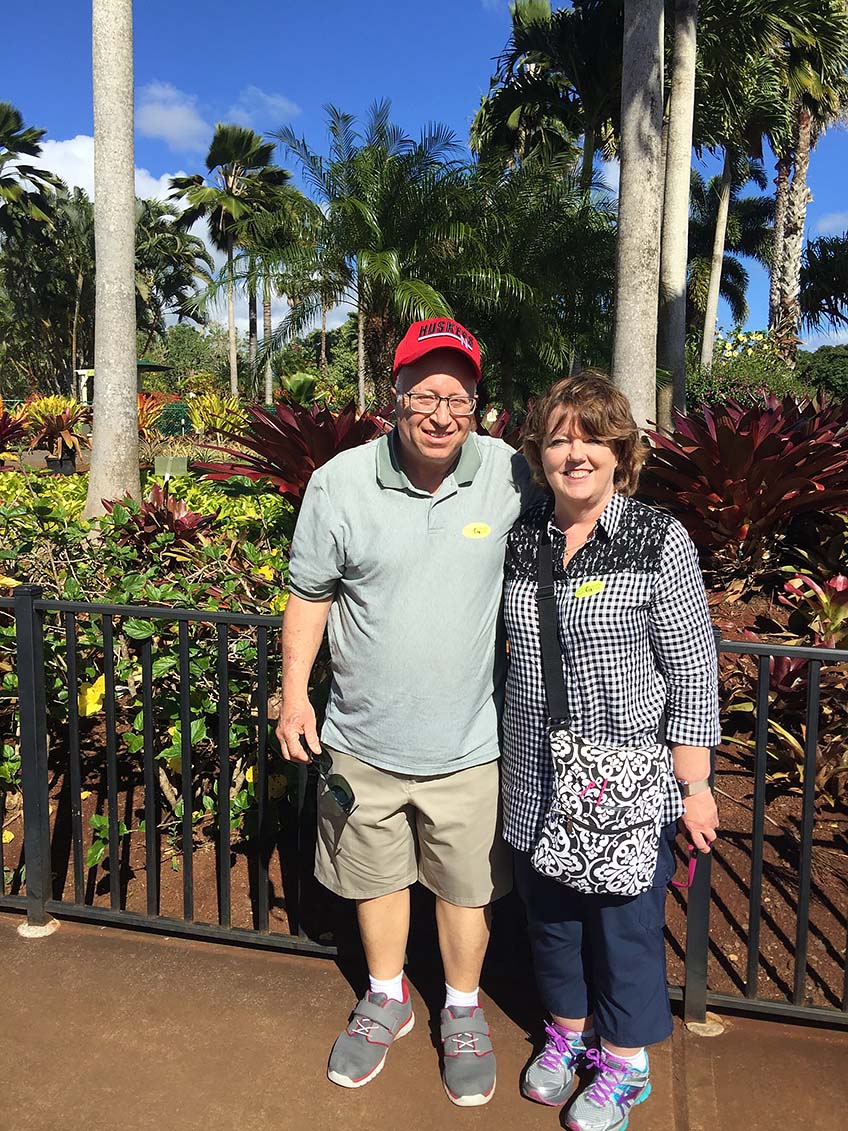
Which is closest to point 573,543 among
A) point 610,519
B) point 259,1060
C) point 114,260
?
point 610,519

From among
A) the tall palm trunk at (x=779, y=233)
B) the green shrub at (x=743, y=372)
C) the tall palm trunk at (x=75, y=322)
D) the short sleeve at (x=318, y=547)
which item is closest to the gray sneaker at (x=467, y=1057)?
the short sleeve at (x=318, y=547)

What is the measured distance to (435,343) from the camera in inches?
87.4

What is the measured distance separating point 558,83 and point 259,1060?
1981cm

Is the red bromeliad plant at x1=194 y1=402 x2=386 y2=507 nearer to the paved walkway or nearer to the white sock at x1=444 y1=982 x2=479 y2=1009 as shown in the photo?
the paved walkway

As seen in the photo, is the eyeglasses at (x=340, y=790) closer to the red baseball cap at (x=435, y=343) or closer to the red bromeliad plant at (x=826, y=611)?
the red baseball cap at (x=435, y=343)

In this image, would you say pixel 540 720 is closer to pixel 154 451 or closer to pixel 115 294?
pixel 115 294

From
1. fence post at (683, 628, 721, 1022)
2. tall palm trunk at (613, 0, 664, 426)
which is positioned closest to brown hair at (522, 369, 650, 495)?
fence post at (683, 628, 721, 1022)

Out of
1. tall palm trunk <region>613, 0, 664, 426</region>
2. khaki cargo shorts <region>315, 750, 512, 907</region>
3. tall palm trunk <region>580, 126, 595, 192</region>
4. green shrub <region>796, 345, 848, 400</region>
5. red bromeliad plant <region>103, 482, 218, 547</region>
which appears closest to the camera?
khaki cargo shorts <region>315, 750, 512, 907</region>

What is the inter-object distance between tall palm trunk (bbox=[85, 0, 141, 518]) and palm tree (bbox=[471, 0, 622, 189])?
1171cm

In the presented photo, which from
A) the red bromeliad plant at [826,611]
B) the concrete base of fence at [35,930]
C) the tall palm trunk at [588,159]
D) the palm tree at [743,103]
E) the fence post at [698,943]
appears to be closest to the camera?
the fence post at [698,943]

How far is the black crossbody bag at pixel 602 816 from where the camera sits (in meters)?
1.99

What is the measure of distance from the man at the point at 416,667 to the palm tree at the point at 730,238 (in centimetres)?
3167

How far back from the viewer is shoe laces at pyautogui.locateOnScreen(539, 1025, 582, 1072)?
7.45ft

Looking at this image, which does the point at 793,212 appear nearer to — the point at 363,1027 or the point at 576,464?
the point at 576,464
